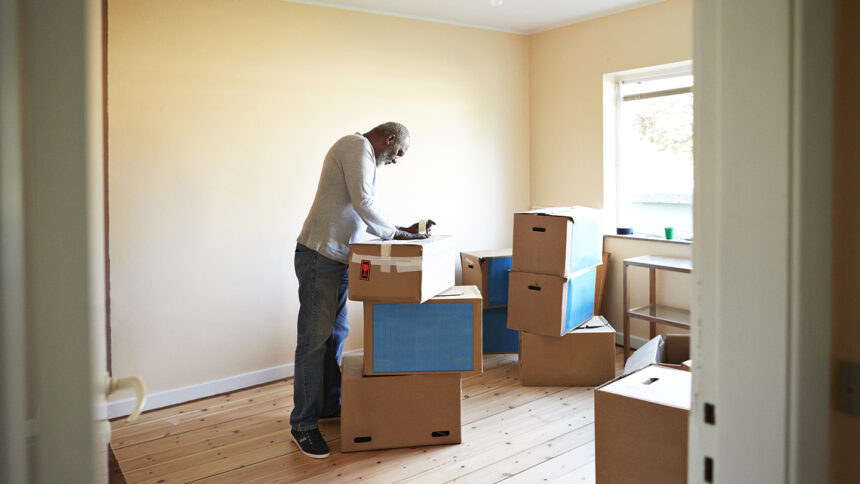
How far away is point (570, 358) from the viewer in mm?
3670

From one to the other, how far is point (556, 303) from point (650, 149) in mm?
1631

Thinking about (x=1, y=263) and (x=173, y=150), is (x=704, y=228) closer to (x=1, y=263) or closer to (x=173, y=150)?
(x=1, y=263)

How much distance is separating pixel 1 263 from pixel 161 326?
319cm

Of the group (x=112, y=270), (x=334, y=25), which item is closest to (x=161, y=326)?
(x=112, y=270)

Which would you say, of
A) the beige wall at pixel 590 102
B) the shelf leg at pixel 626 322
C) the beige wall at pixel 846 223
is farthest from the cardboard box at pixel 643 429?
the beige wall at pixel 590 102

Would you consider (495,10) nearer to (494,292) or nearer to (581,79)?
(581,79)

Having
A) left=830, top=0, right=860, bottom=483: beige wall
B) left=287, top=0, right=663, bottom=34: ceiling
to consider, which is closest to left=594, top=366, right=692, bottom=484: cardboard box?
left=830, top=0, right=860, bottom=483: beige wall

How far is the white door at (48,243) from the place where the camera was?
0.49 m

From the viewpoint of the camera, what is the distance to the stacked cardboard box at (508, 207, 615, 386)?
3465mm

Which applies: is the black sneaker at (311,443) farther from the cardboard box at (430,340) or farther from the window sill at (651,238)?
the window sill at (651,238)

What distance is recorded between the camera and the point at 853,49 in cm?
86

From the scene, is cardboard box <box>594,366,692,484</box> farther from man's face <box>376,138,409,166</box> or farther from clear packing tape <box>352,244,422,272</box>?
man's face <box>376,138,409,166</box>

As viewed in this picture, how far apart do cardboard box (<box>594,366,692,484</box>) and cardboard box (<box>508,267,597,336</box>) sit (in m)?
1.51

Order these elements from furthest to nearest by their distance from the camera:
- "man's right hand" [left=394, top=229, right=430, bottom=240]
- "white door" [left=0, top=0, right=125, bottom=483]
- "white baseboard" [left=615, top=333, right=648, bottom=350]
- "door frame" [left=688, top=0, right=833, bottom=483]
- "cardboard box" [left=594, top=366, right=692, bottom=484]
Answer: "white baseboard" [left=615, top=333, right=648, bottom=350] → "man's right hand" [left=394, top=229, right=430, bottom=240] → "cardboard box" [left=594, top=366, right=692, bottom=484] → "door frame" [left=688, top=0, right=833, bottom=483] → "white door" [left=0, top=0, right=125, bottom=483]
